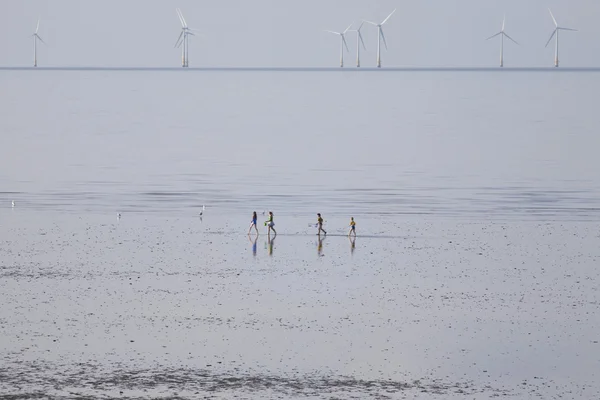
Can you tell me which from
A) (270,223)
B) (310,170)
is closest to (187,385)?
(270,223)

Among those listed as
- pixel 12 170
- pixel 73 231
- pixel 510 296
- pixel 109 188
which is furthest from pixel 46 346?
pixel 12 170

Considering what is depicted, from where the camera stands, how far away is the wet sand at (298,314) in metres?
36.7

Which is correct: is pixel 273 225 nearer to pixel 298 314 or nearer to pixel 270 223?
pixel 270 223

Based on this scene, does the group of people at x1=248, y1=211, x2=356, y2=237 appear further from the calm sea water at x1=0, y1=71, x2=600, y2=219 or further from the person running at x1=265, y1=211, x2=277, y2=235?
the calm sea water at x1=0, y1=71, x2=600, y2=219

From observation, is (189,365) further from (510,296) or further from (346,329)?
(510,296)

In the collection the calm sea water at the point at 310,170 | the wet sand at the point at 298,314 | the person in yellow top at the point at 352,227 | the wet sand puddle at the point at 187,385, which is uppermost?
the calm sea water at the point at 310,170

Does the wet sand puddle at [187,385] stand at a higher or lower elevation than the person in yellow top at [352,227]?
lower

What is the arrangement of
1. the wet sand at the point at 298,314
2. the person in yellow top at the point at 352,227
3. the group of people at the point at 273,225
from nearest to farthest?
1. the wet sand at the point at 298,314
2. the person in yellow top at the point at 352,227
3. the group of people at the point at 273,225

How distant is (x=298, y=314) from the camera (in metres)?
45.4

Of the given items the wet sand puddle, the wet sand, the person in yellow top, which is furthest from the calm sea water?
the wet sand puddle

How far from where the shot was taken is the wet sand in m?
36.7

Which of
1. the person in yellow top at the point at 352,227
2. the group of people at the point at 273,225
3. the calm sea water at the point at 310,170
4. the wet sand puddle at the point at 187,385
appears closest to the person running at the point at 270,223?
the group of people at the point at 273,225

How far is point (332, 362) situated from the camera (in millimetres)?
38844

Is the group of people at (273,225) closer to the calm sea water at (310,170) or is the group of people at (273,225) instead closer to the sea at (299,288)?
the sea at (299,288)
